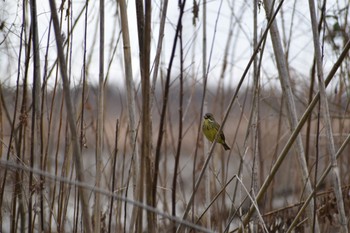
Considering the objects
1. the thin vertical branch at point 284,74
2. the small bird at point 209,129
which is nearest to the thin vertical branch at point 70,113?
the thin vertical branch at point 284,74

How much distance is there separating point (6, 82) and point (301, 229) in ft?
4.55

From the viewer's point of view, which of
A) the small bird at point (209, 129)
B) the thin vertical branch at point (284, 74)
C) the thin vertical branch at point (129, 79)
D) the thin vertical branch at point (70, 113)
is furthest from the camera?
the small bird at point (209, 129)

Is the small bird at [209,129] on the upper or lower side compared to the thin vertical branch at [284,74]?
lower

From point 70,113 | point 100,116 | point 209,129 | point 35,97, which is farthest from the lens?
point 209,129

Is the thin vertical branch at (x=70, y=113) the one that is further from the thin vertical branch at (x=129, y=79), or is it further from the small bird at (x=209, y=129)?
the small bird at (x=209, y=129)

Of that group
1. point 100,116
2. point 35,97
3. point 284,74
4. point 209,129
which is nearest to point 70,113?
point 35,97

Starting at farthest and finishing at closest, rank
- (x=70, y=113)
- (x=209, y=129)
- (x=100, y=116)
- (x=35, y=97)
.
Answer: (x=209, y=129), (x=100, y=116), (x=35, y=97), (x=70, y=113)

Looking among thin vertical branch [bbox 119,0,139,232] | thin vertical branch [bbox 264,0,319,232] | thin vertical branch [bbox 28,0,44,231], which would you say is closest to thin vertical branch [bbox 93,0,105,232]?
thin vertical branch [bbox 119,0,139,232]

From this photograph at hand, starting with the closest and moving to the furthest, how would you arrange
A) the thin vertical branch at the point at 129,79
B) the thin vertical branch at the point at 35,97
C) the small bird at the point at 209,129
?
the thin vertical branch at the point at 35,97 < the thin vertical branch at the point at 129,79 < the small bird at the point at 209,129

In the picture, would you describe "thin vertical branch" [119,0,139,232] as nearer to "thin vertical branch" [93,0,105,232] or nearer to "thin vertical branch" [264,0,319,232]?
"thin vertical branch" [93,0,105,232]

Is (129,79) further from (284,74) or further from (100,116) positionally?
(284,74)

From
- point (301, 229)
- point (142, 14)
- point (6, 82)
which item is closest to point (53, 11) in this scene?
point (142, 14)

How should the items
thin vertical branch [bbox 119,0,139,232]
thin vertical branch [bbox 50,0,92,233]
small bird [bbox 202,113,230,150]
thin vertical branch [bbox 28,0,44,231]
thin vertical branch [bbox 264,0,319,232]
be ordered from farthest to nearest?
small bird [bbox 202,113,230,150] < thin vertical branch [bbox 264,0,319,232] < thin vertical branch [bbox 119,0,139,232] < thin vertical branch [bbox 28,0,44,231] < thin vertical branch [bbox 50,0,92,233]

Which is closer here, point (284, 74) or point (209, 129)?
point (284, 74)
